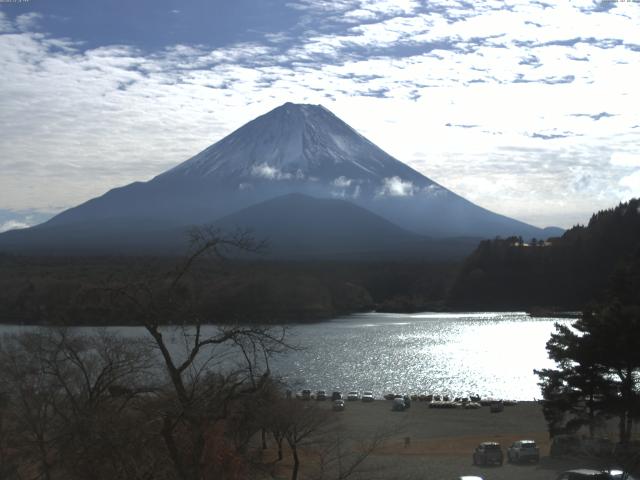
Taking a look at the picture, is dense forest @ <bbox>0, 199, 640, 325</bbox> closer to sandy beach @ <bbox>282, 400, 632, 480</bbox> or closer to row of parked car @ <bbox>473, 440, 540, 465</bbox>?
sandy beach @ <bbox>282, 400, 632, 480</bbox>

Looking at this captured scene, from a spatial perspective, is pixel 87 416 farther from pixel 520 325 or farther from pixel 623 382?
pixel 520 325

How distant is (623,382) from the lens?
45.3 ft

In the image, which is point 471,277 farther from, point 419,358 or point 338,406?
point 338,406

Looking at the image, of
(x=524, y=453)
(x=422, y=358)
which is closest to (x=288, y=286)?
(x=422, y=358)

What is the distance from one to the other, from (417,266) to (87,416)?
86.9 meters

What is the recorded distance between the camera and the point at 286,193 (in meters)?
161

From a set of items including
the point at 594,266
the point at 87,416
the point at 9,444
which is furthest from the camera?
the point at 594,266

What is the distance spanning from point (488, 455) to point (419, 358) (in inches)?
1006

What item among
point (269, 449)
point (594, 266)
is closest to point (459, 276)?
point (594, 266)

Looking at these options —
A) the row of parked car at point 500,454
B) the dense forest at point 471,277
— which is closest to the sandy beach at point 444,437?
the row of parked car at point 500,454

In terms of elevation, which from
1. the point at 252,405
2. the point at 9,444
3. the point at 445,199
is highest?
the point at 445,199

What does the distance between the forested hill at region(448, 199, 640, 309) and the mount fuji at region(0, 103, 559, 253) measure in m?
51.2

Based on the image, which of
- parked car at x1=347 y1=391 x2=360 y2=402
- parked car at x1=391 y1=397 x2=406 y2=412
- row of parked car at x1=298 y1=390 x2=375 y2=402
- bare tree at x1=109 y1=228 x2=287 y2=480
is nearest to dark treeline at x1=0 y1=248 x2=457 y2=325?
row of parked car at x1=298 y1=390 x2=375 y2=402

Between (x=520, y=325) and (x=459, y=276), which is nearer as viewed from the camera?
(x=520, y=325)
